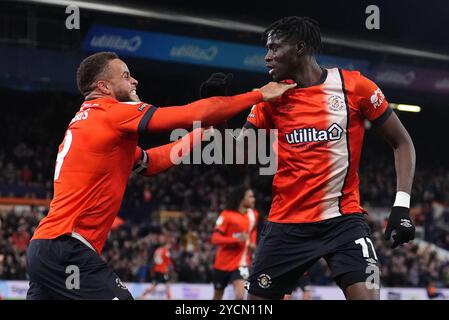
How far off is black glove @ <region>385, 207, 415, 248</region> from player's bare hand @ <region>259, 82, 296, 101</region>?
3.78 ft

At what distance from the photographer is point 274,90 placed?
5.06m

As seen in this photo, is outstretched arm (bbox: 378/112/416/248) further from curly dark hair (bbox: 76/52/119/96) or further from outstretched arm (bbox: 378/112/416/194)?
curly dark hair (bbox: 76/52/119/96)

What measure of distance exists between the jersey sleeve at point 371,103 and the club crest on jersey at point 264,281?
1368mm

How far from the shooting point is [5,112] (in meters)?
25.6

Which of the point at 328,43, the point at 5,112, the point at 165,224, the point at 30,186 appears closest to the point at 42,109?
the point at 5,112

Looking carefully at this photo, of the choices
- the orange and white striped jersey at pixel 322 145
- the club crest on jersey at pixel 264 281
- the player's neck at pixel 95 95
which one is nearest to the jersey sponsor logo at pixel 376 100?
the orange and white striped jersey at pixel 322 145

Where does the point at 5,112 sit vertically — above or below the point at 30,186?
above

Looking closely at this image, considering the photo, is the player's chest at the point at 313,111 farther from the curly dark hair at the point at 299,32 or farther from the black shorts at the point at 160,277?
the black shorts at the point at 160,277

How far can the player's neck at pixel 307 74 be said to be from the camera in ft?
17.4

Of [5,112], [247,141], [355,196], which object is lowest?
[355,196]

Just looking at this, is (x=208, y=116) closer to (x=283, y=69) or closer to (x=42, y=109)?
(x=283, y=69)

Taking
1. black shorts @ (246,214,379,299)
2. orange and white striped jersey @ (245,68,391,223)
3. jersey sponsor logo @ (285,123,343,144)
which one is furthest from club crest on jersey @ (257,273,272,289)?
jersey sponsor logo @ (285,123,343,144)
